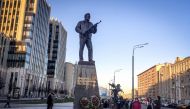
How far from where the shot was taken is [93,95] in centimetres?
1641

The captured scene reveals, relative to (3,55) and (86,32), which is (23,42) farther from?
(86,32)

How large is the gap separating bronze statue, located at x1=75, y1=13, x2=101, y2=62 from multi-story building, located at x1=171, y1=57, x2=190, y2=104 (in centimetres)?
8190

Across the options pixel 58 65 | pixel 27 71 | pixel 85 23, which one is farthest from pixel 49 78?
pixel 85 23

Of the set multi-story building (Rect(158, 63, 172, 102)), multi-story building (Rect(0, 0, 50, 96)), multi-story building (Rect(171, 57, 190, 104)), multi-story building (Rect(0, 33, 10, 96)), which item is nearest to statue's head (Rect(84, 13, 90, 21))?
multi-story building (Rect(0, 33, 10, 96))

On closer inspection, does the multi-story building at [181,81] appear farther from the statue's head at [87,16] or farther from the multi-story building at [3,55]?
the statue's head at [87,16]

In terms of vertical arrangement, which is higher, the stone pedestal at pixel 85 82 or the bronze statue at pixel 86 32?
the bronze statue at pixel 86 32

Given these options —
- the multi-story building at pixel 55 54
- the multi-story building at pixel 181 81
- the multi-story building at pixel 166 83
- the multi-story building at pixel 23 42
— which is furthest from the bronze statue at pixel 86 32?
the multi-story building at pixel 55 54

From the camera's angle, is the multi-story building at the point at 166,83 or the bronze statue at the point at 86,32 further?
the multi-story building at the point at 166,83

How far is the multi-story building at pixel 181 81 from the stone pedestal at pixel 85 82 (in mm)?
82166

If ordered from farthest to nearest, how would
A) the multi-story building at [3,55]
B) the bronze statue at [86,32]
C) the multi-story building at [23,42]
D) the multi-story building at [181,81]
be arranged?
the multi-story building at [23,42], the multi-story building at [181,81], the multi-story building at [3,55], the bronze statue at [86,32]

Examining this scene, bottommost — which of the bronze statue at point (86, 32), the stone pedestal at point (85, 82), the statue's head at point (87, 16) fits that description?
the stone pedestal at point (85, 82)

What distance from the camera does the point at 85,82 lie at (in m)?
16.7

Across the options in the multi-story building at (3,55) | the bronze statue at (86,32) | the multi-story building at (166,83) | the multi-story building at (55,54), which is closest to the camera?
the bronze statue at (86,32)

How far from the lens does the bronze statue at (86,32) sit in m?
17.7
